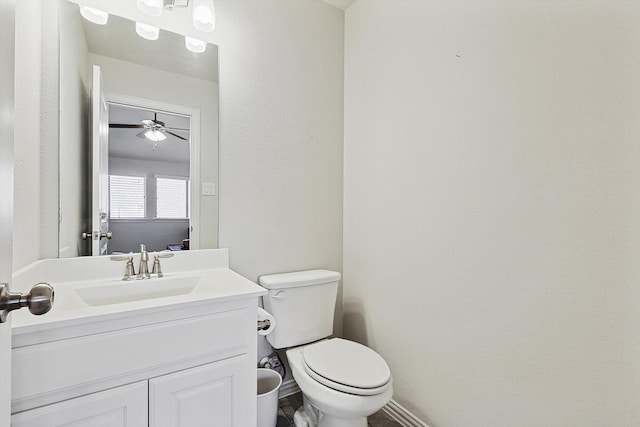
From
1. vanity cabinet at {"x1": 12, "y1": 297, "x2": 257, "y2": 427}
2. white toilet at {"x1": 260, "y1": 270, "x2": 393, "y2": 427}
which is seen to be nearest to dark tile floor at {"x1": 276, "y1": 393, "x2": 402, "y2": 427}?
white toilet at {"x1": 260, "y1": 270, "x2": 393, "y2": 427}

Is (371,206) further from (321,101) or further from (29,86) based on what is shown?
(29,86)

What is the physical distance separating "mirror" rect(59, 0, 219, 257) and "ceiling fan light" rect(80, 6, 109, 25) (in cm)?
2

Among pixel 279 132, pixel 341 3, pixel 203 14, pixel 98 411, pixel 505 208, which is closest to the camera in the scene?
pixel 98 411

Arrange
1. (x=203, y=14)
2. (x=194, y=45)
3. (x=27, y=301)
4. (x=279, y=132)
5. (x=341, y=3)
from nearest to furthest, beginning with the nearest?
(x=27, y=301)
(x=203, y=14)
(x=194, y=45)
(x=279, y=132)
(x=341, y=3)

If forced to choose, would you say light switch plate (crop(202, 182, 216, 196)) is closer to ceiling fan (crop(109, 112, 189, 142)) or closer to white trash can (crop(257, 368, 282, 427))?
ceiling fan (crop(109, 112, 189, 142))

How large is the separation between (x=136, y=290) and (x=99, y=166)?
584 millimetres

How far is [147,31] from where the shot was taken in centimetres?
138

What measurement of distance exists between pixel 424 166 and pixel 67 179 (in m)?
1.56

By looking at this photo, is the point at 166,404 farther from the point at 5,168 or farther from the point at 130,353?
the point at 5,168

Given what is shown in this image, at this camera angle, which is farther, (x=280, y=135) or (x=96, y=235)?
(x=280, y=135)

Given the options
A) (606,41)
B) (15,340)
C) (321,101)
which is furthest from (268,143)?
(606,41)

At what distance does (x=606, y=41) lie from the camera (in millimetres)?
878

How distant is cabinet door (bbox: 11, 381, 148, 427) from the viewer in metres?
0.76

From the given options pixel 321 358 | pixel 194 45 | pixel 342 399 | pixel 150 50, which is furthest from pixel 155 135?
pixel 342 399
